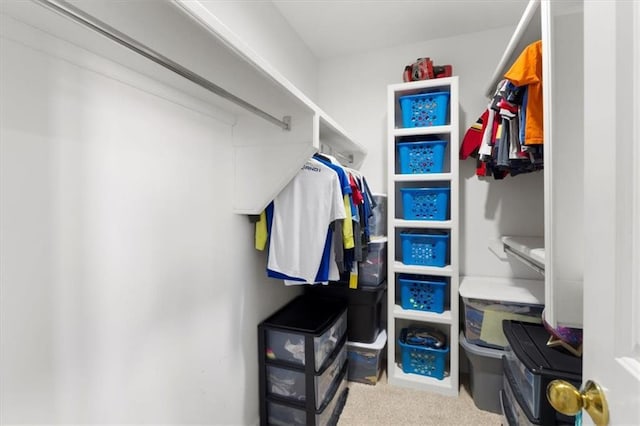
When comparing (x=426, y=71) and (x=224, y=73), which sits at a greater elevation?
(x=426, y=71)

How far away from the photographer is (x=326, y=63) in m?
2.61

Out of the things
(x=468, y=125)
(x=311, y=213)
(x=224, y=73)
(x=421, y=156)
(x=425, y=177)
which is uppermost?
(x=468, y=125)

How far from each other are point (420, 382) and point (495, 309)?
0.75 m

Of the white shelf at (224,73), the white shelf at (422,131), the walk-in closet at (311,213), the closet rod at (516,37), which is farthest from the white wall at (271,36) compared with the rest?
the closet rod at (516,37)

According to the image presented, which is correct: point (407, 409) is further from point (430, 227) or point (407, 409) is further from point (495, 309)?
point (430, 227)

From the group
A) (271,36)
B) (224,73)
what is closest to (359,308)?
(224,73)

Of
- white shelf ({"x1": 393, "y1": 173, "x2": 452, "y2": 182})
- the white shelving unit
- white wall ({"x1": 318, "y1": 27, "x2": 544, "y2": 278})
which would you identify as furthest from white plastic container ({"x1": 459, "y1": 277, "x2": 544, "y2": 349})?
white shelf ({"x1": 393, "y1": 173, "x2": 452, "y2": 182})

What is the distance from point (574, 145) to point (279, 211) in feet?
4.14

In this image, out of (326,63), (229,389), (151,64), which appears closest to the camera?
(151,64)

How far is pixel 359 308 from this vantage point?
84.0 inches

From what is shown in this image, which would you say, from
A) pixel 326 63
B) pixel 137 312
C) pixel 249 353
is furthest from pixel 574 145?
pixel 326 63

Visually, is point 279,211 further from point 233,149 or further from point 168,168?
point 168,168

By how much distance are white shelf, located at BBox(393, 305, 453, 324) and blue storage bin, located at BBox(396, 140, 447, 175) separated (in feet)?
3.29

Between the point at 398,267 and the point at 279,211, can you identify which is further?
the point at 398,267
